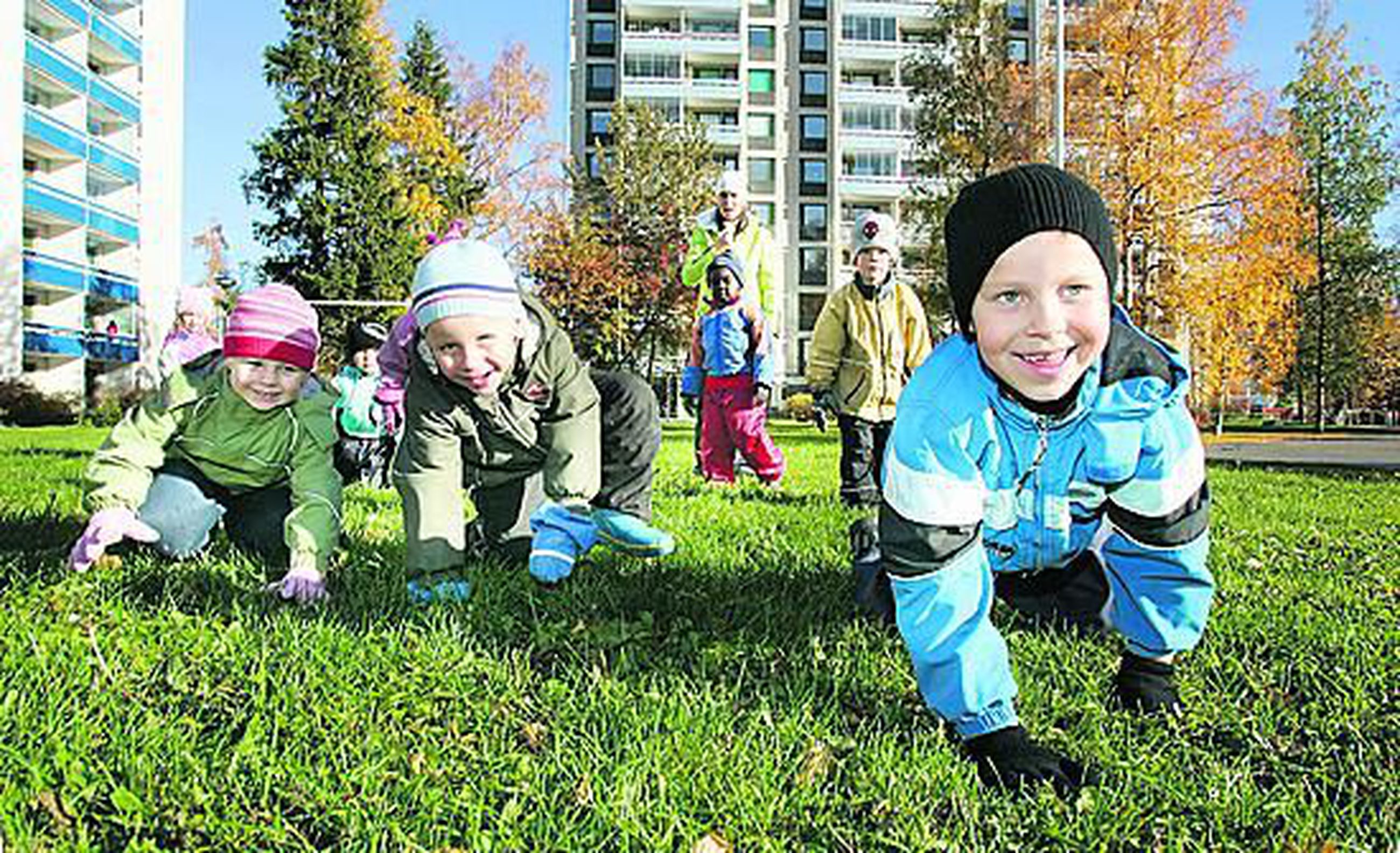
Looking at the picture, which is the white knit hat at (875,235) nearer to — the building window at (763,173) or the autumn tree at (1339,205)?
the autumn tree at (1339,205)

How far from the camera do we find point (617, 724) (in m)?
2.29

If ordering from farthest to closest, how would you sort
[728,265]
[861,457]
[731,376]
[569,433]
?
[731,376] < [728,265] < [861,457] < [569,433]

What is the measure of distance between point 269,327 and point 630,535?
148 cm

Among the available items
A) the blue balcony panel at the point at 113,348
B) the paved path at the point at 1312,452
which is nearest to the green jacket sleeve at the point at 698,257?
the paved path at the point at 1312,452

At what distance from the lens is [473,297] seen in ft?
10.6

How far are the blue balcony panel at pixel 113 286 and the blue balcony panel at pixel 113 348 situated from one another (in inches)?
69.6

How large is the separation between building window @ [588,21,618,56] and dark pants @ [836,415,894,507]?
5597cm

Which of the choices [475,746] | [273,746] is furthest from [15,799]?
[475,746]

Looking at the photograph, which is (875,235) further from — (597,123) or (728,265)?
(597,123)

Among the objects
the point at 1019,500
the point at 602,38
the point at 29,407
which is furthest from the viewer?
the point at 602,38

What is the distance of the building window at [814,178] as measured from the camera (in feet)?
193

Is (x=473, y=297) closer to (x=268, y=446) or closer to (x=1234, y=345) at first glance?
(x=268, y=446)

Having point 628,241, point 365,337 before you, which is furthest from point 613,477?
point 628,241

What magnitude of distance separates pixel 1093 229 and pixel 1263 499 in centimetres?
635
